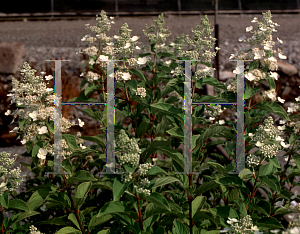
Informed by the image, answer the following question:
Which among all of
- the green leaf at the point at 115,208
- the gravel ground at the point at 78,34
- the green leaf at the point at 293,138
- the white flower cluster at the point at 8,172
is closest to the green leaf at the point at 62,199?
the white flower cluster at the point at 8,172

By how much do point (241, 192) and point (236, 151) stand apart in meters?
0.18

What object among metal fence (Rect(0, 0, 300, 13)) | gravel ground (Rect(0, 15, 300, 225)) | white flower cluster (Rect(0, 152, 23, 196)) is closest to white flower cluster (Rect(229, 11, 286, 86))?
white flower cluster (Rect(0, 152, 23, 196))

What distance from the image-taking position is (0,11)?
942 centimetres

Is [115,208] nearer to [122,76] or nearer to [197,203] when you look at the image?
[197,203]

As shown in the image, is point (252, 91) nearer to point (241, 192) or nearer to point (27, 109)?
point (241, 192)

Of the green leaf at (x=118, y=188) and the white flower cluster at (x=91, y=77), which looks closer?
the green leaf at (x=118, y=188)

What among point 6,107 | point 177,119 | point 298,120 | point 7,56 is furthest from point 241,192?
point 7,56

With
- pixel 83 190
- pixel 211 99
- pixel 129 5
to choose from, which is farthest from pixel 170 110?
pixel 129 5

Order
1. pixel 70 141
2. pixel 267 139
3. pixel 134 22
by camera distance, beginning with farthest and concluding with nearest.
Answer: pixel 134 22 → pixel 70 141 → pixel 267 139

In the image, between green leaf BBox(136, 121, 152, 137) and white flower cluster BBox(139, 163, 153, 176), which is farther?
green leaf BBox(136, 121, 152, 137)

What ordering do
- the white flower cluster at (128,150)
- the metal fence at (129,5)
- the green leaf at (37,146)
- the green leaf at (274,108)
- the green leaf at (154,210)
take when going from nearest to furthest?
the white flower cluster at (128,150), the green leaf at (154,210), the green leaf at (37,146), the green leaf at (274,108), the metal fence at (129,5)

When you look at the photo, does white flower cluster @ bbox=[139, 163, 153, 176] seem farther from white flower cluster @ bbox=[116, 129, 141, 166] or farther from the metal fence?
the metal fence

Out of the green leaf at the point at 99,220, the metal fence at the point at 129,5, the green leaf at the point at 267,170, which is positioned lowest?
the green leaf at the point at 99,220

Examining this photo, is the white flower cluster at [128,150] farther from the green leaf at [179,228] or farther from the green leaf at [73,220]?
the green leaf at [73,220]
